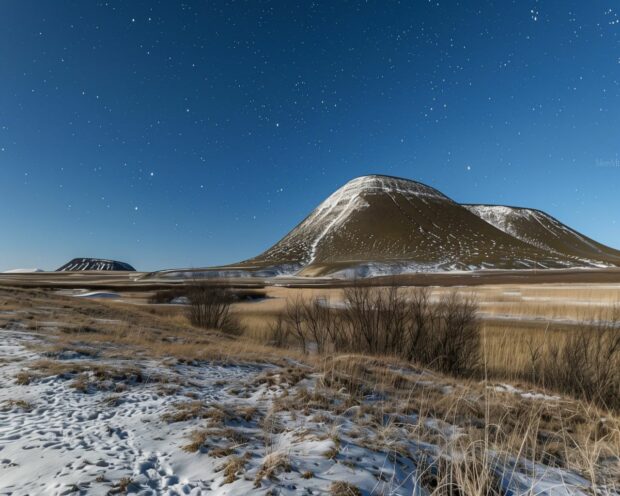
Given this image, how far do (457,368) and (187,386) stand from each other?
13665 millimetres

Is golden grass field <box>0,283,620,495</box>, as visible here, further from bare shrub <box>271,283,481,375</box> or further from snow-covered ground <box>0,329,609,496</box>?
bare shrub <box>271,283,481,375</box>

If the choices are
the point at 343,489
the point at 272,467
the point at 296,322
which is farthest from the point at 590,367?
the point at 296,322

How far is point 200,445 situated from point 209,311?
76.5 ft

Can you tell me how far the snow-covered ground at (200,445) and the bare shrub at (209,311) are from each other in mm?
19052

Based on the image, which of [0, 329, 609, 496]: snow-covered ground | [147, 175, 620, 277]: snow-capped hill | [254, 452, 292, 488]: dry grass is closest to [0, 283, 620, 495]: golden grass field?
[0, 329, 609, 496]: snow-covered ground

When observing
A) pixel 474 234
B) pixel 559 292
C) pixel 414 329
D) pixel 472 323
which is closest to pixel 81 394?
pixel 414 329

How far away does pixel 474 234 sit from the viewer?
182 metres

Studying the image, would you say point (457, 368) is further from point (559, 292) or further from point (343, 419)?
point (559, 292)

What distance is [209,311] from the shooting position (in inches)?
1057

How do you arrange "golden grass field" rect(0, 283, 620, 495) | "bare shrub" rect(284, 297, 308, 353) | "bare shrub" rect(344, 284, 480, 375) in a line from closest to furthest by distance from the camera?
1. "golden grass field" rect(0, 283, 620, 495)
2. "bare shrub" rect(344, 284, 480, 375)
3. "bare shrub" rect(284, 297, 308, 353)

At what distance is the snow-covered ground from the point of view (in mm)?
3855

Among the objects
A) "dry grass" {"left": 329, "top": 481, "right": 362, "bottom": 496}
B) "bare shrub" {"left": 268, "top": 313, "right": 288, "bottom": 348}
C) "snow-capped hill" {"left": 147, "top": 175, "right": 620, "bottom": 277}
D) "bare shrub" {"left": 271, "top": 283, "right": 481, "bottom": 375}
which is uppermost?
"snow-capped hill" {"left": 147, "top": 175, "right": 620, "bottom": 277}

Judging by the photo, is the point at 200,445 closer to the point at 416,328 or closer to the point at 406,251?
the point at 416,328

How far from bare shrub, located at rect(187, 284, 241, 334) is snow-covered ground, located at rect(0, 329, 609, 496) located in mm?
19052
